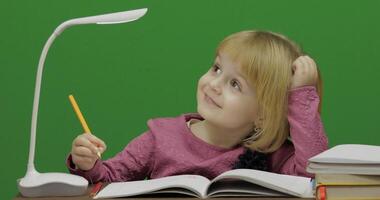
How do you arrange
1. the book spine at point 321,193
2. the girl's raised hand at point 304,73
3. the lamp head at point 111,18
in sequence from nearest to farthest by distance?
1. the book spine at point 321,193
2. the lamp head at point 111,18
3. the girl's raised hand at point 304,73

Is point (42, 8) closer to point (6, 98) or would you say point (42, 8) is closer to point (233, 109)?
point (6, 98)

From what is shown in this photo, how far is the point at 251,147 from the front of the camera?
162cm

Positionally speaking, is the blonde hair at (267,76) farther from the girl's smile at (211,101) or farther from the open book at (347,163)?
the open book at (347,163)

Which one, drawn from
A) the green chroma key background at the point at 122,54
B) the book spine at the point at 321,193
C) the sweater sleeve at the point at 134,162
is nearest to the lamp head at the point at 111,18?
the sweater sleeve at the point at 134,162

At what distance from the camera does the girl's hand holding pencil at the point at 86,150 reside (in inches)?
56.0

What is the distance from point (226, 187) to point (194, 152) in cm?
34

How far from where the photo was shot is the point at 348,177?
1247 mm

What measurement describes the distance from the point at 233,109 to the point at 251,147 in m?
0.09

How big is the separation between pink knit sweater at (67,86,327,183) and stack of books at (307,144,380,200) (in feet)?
0.97

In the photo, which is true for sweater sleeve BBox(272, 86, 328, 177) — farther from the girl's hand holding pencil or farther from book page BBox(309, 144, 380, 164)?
the girl's hand holding pencil

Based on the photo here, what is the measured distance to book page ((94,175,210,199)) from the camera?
4.23 ft

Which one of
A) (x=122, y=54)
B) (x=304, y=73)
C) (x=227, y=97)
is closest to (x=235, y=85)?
(x=227, y=97)

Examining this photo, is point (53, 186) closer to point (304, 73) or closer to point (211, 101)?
point (211, 101)

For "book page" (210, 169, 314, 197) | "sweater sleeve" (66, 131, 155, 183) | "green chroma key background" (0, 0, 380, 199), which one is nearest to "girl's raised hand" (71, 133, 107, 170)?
"sweater sleeve" (66, 131, 155, 183)
